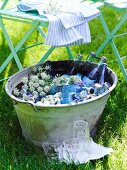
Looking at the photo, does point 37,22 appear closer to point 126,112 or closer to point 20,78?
point 20,78

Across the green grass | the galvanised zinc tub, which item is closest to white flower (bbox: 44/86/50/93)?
the galvanised zinc tub

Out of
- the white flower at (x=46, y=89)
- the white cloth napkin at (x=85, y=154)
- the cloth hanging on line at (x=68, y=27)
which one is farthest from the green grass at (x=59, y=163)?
the cloth hanging on line at (x=68, y=27)

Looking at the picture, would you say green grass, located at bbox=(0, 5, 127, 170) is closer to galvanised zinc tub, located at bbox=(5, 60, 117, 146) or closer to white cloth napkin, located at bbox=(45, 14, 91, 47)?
galvanised zinc tub, located at bbox=(5, 60, 117, 146)

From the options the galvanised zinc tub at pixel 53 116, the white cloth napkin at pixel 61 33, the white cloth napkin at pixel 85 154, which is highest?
the white cloth napkin at pixel 61 33

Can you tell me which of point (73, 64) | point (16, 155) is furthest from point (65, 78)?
point (16, 155)

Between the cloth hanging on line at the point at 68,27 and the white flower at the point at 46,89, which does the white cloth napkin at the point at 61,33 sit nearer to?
the cloth hanging on line at the point at 68,27

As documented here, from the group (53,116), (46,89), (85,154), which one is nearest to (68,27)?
(46,89)

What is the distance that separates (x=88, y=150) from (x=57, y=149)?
21cm

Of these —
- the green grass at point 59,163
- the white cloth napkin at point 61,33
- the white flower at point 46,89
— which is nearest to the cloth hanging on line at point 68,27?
the white cloth napkin at point 61,33

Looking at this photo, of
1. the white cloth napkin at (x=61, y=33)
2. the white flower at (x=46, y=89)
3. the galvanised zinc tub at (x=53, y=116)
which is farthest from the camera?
the white flower at (x=46, y=89)

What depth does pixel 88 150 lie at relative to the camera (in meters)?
3.05

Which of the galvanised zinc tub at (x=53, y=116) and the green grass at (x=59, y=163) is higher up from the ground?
the galvanised zinc tub at (x=53, y=116)

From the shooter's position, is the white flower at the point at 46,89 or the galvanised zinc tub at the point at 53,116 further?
the white flower at the point at 46,89

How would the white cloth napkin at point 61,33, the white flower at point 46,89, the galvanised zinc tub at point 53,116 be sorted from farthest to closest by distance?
the white flower at point 46,89
the white cloth napkin at point 61,33
the galvanised zinc tub at point 53,116
